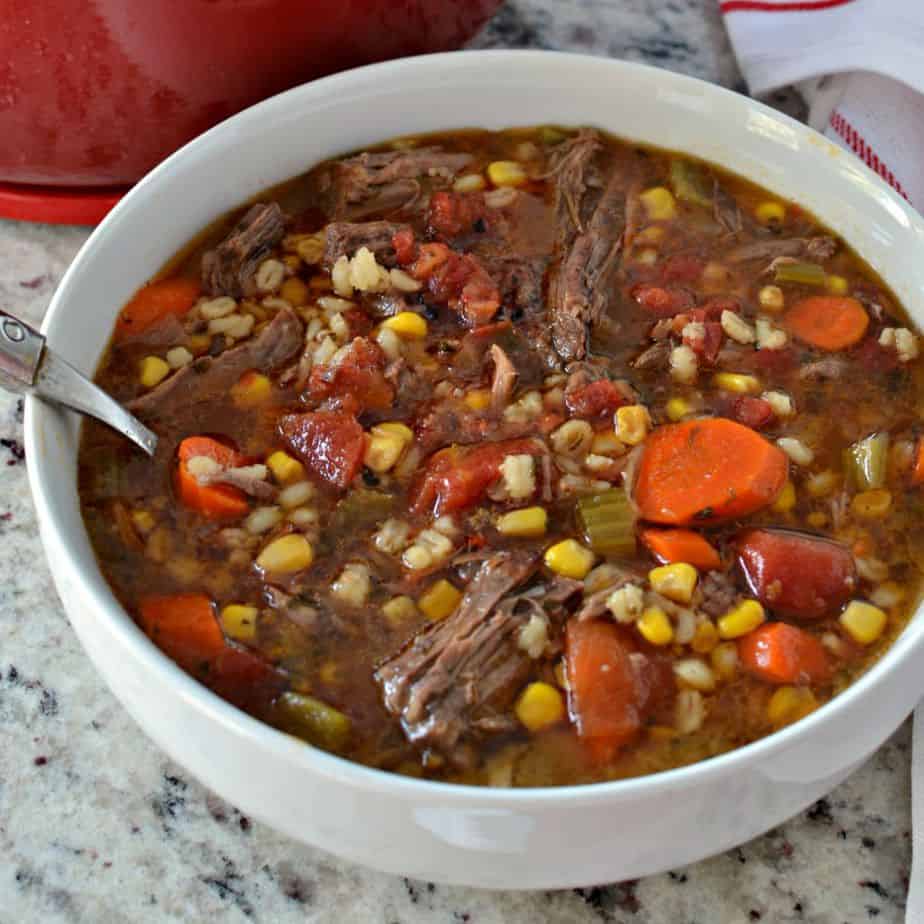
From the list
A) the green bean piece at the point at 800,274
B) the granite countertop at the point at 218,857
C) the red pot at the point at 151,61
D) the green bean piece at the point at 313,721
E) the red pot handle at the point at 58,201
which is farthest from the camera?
the red pot handle at the point at 58,201

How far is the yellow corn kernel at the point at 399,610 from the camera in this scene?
248 centimetres

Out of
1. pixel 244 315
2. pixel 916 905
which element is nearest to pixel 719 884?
pixel 916 905

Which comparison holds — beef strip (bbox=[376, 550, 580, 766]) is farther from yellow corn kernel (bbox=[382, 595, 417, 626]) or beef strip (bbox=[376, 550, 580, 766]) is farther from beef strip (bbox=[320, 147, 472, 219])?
beef strip (bbox=[320, 147, 472, 219])

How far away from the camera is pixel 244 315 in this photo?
3008 mm

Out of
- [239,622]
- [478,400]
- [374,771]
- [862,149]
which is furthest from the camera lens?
[862,149]

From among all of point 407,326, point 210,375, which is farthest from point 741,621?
point 210,375

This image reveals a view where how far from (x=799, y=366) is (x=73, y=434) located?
1.62 metres

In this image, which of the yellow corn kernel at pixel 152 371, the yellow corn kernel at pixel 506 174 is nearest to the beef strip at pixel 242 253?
the yellow corn kernel at pixel 152 371

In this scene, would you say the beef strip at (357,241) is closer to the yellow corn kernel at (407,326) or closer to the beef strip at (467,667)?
the yellow corn kernel at (407,326)

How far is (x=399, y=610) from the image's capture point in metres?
2.49

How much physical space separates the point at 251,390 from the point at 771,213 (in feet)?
4.65

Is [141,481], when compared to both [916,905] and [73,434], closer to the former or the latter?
[73,434]

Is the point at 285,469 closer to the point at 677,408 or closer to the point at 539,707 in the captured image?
the point at 539,707

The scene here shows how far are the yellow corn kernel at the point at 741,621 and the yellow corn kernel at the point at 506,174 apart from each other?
1.37 metres
